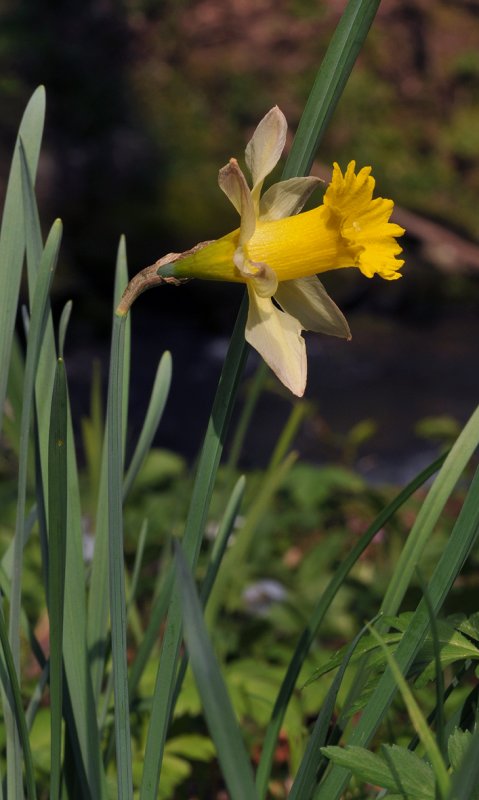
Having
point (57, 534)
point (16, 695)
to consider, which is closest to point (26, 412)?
point (57, 534)

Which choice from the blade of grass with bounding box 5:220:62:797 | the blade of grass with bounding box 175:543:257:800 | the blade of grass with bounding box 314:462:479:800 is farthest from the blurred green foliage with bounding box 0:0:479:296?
the blade of grass with bounding box 175:543:257:800

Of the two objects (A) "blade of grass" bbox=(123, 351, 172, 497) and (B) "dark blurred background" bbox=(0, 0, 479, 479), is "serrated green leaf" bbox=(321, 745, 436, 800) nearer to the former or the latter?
(A) "blade of grass" bbox=(123, 351, 172, 497)

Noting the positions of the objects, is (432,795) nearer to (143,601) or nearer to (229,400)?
(229,400)

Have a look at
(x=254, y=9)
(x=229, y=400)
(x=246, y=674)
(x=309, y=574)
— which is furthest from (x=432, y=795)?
(x=254, y=9)

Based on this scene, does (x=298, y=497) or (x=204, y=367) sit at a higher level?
(x=204, y=367)

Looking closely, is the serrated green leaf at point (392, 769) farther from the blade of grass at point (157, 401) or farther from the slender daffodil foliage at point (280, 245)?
the blade of grass at point (157, 401)
